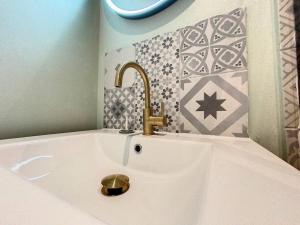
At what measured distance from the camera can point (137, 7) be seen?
0.80m

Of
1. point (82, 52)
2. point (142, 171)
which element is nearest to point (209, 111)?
point (142, 171)

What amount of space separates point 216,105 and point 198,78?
0.12 meters

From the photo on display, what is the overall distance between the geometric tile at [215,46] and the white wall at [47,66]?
0.48 m

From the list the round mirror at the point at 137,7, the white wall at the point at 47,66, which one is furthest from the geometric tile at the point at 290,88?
the white wall at the point at 47,66

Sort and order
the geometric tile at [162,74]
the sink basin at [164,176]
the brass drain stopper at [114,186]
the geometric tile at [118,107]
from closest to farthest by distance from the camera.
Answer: the sink basin at [164,176]
the brass drain stopper at [114,186]
the geometric tile at [162,74]
the geometric tile at [118,107]

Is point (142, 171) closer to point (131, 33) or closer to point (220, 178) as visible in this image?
point (220, 178)

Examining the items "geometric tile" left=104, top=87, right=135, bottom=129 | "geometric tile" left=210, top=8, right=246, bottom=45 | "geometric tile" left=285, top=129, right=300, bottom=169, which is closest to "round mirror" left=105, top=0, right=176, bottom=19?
"geometric tile" left=210, top=8, right=246, bottom=45

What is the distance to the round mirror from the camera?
725 mm

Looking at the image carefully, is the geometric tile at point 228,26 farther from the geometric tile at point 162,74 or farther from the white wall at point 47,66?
the white wall at point 47,66

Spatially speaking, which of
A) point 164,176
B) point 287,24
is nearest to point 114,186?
point 164,176

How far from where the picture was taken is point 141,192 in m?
0.46

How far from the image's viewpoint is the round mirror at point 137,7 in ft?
2.38

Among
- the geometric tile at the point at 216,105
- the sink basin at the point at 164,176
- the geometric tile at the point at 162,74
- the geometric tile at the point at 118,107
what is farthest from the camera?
the geometric tile at the point at 118,107

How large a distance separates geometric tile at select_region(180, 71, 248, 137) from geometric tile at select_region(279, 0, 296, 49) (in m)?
0.13
